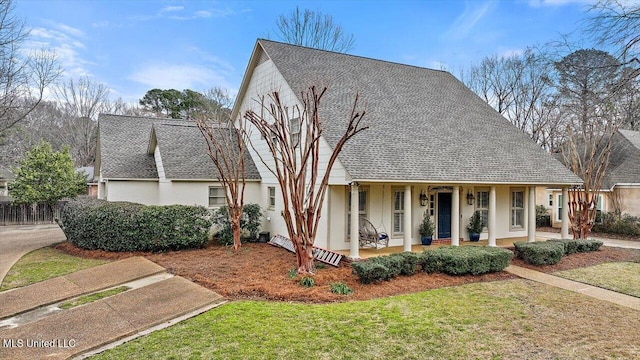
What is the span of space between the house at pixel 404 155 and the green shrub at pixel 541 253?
178 centimetres

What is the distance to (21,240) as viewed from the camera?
15984mm

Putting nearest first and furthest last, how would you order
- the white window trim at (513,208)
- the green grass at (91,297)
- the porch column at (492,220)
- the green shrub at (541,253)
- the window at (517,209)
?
the green grass at (91,297), the green shrub at (541,253), the porch column at (492,220), the white window trim at (513,208), the window at (517,209)

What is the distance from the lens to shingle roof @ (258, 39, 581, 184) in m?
11.8

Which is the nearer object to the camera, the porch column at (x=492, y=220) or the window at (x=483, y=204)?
the porch column at (x=492, y=220)

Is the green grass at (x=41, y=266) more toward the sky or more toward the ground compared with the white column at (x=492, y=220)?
more toward the ground

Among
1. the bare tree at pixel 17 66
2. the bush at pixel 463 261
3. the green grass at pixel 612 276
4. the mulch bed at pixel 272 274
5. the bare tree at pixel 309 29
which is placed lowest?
the green grass at pixel 612 276

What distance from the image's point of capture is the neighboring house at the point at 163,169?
47.3 feet

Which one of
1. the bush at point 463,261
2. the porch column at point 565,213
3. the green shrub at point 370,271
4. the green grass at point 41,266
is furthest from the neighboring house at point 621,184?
the green grass at point 41,266

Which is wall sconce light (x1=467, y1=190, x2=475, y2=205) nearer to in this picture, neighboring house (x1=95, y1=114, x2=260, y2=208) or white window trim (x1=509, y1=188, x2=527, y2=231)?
white window trim (x1=509, y1=188, x2=527, y2=231)

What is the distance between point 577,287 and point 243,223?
10.7 m

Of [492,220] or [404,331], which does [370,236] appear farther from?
[404,331]

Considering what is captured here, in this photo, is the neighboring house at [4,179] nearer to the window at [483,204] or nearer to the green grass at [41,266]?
the green grass at [41,266]

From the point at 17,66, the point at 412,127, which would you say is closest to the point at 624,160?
the point at 412,127

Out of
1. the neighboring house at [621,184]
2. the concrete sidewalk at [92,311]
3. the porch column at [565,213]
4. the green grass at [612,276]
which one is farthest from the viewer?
the neighboring house at [621,184]
